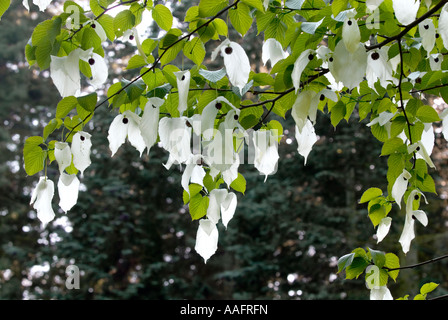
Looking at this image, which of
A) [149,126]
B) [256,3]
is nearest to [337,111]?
[256,3]

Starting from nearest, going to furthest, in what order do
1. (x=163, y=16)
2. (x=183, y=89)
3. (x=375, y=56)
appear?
(x=183, y=89)
(x=375, y=56)
(x=163, y=16)

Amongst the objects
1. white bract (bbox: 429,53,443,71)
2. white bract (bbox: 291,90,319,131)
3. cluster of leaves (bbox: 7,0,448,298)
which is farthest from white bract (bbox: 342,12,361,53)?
white bract (bbox: 429,53,443,71)

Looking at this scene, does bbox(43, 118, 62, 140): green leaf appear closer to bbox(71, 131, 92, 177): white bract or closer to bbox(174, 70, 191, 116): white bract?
bbox(71, 131, 92, 177): white bract

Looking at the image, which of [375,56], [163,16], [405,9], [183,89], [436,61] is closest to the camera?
[405,9]

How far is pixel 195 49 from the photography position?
941 mm

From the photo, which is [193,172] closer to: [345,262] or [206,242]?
[206,242]

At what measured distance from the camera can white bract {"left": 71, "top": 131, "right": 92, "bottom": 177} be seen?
0.88 m

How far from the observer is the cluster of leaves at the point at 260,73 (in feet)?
2.63

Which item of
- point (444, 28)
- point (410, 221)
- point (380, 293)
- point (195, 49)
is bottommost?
point (380, 293)

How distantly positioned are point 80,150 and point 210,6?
332mm

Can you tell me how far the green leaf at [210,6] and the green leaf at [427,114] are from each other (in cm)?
44

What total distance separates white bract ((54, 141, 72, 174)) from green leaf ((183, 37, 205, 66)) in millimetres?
274
